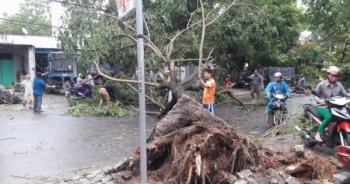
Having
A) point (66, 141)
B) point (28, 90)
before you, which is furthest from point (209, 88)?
point (28, 90)

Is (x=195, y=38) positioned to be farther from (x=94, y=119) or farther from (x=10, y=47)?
(x=10, y=47)

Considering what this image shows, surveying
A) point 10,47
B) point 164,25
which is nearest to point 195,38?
point 164,25

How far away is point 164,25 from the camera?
43.8 feet

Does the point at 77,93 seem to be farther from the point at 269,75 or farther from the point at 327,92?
the point at 269,75

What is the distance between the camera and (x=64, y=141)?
8.17m

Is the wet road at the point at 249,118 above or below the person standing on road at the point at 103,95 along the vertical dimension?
below

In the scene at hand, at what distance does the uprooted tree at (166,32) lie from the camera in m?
11.8

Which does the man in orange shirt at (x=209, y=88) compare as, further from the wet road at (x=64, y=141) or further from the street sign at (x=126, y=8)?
the street sign at (x=126, y=8)

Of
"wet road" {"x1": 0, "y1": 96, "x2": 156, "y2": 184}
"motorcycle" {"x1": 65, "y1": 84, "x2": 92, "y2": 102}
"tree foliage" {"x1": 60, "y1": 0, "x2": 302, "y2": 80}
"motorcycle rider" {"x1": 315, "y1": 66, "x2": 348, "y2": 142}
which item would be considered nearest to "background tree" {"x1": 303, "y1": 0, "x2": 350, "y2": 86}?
"tree foliage" {"x1": 60, "y1": 0, "x2": 302, "y2": 80}

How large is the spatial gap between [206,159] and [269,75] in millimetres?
20934

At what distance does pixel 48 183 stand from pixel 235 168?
2.80 metres

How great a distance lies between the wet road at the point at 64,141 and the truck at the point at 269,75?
39.4 feet

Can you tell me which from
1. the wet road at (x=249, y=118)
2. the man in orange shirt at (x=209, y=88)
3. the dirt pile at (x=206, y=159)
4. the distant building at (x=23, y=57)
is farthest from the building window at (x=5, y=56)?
the dirt pile at (x=206, y=159)

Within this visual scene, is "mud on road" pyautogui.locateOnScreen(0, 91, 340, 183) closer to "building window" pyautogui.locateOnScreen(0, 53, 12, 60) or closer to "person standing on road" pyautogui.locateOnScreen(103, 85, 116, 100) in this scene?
"person standing on road" pyautogui.locateOnScreen(103, 85, 116, 100)
